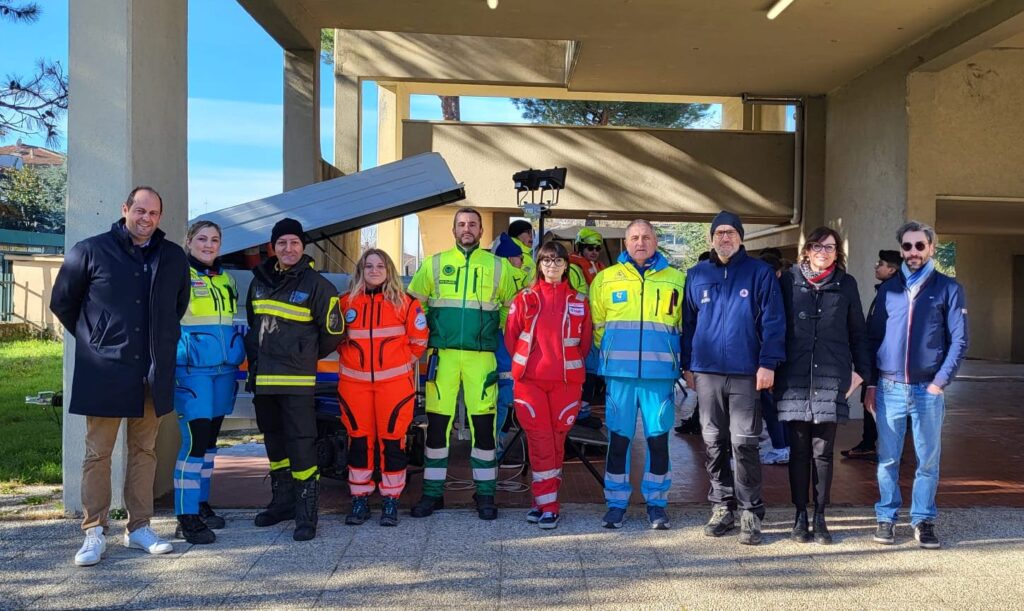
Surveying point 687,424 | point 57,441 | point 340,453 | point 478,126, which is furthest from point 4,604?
point 478,126

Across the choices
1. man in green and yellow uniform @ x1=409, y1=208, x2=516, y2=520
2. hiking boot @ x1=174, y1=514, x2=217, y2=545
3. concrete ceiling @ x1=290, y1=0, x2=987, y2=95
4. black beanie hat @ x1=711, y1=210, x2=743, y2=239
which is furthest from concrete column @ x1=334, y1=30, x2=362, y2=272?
black beanie hat @ x1=711, y1=210, x2=743, y2=239

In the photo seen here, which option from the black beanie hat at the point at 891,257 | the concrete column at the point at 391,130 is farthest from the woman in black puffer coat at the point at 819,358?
the concrete column at the point at 391,130

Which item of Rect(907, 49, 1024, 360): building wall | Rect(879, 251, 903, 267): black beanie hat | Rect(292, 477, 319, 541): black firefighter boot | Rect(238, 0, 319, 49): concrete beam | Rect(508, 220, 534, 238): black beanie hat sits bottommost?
Rect(292, 477, 319, 541): black firefighter boot

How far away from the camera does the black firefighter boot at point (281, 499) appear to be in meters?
5.12

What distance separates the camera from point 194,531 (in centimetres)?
475

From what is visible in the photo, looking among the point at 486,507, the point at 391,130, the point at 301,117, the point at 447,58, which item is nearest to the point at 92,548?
the point at 486,507

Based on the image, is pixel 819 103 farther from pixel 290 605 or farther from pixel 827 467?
pixel 290 605

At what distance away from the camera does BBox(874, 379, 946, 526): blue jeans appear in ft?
15.7

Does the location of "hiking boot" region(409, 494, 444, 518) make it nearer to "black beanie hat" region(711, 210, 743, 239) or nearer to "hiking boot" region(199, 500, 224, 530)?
"hiking boot" region(199, 500, 224, 530)

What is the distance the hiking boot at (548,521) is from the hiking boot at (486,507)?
13.3 inches

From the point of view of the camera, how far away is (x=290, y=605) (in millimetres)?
3838

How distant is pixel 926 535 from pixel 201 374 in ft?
14.4

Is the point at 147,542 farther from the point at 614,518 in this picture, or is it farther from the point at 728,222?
the point at 728,222

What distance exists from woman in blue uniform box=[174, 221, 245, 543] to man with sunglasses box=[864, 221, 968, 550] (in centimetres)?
393
